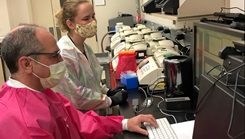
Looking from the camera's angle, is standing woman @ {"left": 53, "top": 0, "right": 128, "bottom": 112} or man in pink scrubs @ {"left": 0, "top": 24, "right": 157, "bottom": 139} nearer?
man in pink scrubs @ {"left": 0, "top": 24, "right": 157, "bottom": 139}

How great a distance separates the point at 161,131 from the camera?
4.07 feet

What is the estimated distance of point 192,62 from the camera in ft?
5.26

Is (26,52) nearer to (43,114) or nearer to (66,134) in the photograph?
(43,114)

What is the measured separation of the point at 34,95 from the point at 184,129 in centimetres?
68

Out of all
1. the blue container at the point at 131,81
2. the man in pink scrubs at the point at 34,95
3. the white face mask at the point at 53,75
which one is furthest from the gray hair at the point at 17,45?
the blue container at the point at 131,81

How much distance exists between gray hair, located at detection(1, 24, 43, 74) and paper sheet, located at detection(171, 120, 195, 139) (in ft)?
2.33

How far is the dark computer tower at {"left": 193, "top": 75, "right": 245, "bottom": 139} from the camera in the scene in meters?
0.72

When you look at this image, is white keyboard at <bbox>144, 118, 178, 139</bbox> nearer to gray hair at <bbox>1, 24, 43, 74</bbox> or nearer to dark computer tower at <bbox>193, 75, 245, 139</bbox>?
dark computer tower at <bbox>193, 75, 245, 139</bbox>

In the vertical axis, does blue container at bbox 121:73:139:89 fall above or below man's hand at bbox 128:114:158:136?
above

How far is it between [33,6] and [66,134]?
Result: 192 inches

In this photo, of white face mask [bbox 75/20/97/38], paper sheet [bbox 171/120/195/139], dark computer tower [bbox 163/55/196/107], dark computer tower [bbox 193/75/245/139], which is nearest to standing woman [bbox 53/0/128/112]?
white face mask [bbox 75/20/97/38]

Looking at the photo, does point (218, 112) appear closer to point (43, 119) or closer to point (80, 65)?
point (43, 119)

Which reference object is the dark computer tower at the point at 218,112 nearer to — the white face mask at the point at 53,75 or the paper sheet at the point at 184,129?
the paper sheet at the point at 184,129

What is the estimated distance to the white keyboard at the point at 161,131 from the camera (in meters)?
1.19
